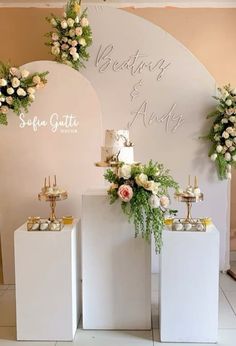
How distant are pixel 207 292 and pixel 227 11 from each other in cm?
342

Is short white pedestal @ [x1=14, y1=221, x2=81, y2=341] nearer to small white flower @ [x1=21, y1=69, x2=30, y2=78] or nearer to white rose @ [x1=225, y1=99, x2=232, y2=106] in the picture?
small white flower @ [x1=21, y1=69, x2=30, y2=78]

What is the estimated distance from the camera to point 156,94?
428 centimetres

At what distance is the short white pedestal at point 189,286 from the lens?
2.80 metres

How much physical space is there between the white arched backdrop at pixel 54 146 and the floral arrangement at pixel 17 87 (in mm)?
103

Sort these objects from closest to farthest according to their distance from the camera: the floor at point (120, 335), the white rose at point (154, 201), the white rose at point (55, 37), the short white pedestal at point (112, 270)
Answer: the white rose at point (154, 201) < the floor at point (120, 335) < the short white pedestal at point (112, 270) < the white rose at point (55, 37)

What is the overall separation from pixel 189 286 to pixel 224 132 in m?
1.83

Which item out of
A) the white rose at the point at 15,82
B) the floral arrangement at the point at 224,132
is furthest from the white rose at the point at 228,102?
the white rose at the point at 15,82

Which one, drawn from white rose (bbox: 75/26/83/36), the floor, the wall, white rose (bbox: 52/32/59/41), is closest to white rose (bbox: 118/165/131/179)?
the floor

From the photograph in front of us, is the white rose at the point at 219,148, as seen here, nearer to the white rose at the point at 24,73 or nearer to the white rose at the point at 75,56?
the white rose at the point at 75,56

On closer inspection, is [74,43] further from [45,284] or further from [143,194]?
[45,284]

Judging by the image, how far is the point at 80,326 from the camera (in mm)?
3123

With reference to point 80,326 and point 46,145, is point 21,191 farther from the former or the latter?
point 80,326

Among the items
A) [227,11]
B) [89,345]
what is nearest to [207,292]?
[89,345]

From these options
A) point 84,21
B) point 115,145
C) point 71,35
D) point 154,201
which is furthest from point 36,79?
point 154,201
